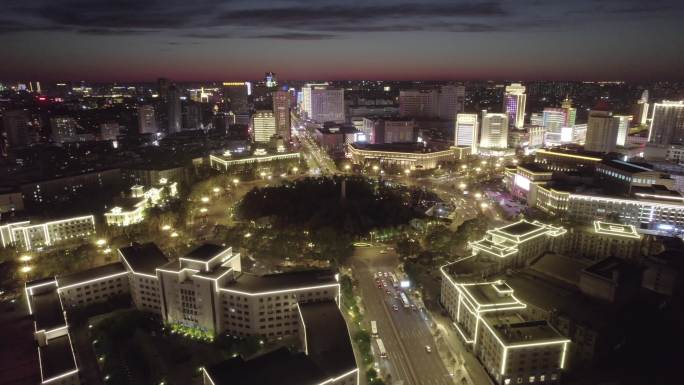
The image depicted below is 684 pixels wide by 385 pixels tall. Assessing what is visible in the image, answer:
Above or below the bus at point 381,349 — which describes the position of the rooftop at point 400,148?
above

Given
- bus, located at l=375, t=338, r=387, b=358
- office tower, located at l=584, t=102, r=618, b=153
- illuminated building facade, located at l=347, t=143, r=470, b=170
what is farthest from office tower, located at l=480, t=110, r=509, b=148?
bus, located at l=375, t=338, r=387, b=358

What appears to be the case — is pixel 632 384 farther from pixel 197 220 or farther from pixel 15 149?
pixel 15 149

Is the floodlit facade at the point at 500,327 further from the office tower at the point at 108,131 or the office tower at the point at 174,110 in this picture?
the office tower at the point at 174,110

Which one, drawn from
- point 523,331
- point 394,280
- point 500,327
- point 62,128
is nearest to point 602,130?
point 394,280

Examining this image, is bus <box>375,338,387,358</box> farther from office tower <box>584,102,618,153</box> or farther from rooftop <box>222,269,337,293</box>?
office tower <box>584,102,618,153</box>

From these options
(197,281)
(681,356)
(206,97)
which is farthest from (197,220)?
(206,97)

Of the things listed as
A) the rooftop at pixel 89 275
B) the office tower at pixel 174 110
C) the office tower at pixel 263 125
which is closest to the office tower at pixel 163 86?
the office tower at pixel 174 110
